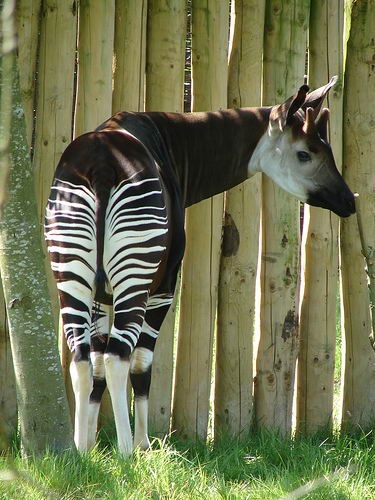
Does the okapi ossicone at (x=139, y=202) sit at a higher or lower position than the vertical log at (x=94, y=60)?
lower

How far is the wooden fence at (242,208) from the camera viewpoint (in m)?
4.55

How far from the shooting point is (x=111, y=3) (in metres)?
4.56

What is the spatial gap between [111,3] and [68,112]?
2.14ft

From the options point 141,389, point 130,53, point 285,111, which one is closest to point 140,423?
point 141,389

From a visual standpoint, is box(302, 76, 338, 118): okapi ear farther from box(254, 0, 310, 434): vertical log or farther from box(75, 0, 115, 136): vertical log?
box(75, 0, 115, 136): vertical log

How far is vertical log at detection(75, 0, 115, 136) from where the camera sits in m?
4.55

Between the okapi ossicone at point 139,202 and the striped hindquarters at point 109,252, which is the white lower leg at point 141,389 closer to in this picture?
the okapi ossicone at point 139,202

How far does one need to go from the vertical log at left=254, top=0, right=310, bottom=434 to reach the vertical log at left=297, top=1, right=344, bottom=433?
123mm

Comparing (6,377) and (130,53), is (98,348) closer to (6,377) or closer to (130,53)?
(6,377)

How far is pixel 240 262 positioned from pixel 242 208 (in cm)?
33

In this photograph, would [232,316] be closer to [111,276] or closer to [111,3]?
[111,276]

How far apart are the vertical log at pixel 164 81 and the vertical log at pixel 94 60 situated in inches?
12.1

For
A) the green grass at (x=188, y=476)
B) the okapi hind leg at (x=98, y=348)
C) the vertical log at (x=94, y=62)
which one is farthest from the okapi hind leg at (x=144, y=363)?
the vertical log at (x=94, y=62)

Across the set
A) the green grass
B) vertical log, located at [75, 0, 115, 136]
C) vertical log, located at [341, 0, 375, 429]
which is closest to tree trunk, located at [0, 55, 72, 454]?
the green grass
